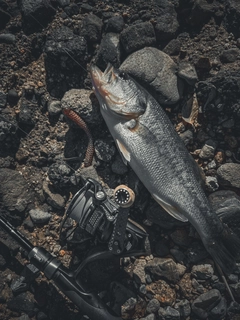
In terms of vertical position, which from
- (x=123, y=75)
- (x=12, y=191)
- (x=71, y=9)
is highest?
(x=71, y=9)

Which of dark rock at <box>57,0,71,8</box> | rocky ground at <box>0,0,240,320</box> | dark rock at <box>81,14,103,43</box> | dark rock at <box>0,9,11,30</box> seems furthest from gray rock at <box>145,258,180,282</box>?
dark rock at <box>0,9,11,30</box>

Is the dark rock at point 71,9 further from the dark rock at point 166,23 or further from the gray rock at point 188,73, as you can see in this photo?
the gray rock at point 188,73

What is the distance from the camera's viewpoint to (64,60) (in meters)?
5.08

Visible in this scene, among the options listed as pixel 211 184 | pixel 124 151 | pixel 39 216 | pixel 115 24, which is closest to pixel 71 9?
pixel 115 24

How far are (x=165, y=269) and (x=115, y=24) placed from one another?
2.95 m

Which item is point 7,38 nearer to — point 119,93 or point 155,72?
point 119,93

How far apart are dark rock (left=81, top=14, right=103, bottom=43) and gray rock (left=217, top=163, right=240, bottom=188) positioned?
2.17m

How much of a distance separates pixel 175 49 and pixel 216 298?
2932 millimetres

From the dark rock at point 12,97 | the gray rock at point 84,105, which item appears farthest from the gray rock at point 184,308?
the dark rock at point 12,97

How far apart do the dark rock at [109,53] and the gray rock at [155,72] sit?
15cm

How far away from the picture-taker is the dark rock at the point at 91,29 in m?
5.20

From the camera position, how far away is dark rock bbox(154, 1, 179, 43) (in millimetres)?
5160

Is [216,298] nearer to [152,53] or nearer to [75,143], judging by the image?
[75,143]

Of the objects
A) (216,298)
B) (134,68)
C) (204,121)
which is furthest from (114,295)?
(134,68)
